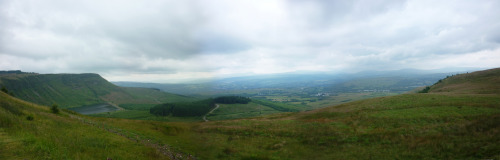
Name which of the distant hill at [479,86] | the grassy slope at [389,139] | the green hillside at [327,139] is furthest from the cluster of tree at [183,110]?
the distant hill at [479,86]

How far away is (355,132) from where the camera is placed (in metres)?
24.9

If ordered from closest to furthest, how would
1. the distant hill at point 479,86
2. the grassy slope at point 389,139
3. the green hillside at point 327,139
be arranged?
the green hillside at point 327,139
the grassy slope at point 389,139
the distant hill at point 479,86

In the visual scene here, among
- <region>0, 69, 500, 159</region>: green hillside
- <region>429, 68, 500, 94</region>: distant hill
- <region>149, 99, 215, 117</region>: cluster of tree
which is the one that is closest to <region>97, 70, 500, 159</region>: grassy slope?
<region>0, 69, 500, 159</region>: green hillside

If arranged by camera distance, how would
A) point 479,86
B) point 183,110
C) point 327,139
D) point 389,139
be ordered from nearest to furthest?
point 389,139
point 327,139
point 479,86
point 183,110

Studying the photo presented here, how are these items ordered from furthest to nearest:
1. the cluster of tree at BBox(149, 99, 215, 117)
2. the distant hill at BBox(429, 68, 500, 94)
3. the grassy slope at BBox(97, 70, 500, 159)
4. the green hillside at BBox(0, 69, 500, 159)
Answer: the cluster of tree at BBox(149, 99, 215, 117) < the distant hill at BBox(429, 68, 500, 94) < the grassy slope at BBox(97, 70, 500, 159) < the green hillside at BBox(0, 69, 500, 159)

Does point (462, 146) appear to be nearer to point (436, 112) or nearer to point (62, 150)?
point (436, 112)

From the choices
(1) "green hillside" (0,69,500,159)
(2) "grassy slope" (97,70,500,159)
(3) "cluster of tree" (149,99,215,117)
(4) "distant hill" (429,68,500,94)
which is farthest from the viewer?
(3) "cluster of tree" (149,99,215,117)

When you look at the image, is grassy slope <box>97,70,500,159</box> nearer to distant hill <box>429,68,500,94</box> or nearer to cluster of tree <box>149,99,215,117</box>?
distant hill <box>429,68,500,94</box>

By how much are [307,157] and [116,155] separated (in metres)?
16.2

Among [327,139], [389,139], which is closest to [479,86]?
[389,139]

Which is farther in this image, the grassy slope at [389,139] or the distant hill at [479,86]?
the distant hill at [479,86]

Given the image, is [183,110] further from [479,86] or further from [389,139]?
[479,86]

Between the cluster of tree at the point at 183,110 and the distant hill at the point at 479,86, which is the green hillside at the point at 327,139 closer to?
the distant hill at the point at 479,86

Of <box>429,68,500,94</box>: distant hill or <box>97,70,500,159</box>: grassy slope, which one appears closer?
<box>97,70,500,159</box>: grassy slope
